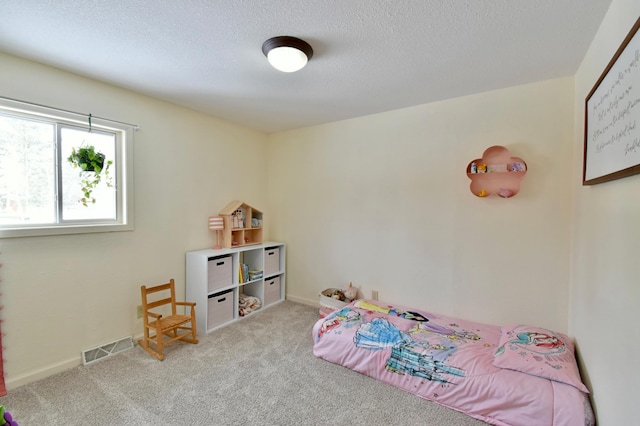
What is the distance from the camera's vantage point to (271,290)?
362 centimetres

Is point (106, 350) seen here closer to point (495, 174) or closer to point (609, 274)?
point (609, 274)

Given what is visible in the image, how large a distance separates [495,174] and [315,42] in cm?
186

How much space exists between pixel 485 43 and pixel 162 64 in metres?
2.18

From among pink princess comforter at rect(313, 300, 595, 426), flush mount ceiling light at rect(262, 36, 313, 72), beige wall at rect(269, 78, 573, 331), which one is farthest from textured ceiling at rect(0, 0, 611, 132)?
pink princess comforter at rect(313, 300, 595, 426)

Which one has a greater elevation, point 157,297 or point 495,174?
point 495,174

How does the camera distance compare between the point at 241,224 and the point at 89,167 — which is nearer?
the point at 89,167

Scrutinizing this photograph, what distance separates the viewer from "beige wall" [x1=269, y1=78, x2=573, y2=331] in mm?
2273

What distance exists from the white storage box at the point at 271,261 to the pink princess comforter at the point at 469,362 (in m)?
1.24

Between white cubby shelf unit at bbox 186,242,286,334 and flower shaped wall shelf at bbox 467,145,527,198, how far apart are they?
2389 mm

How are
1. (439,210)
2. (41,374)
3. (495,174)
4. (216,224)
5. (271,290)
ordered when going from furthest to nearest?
(271,290) < (216,224) < (439,210) < (495,174) < (41,374)

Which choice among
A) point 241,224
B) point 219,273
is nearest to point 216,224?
point 241,224

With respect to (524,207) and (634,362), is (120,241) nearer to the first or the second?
(634,362)

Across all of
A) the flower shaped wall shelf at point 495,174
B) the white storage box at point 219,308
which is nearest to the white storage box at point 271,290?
the white storage box at point 219,308

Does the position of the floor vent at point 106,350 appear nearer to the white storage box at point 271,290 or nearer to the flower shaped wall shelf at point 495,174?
the white storage box at point 271,290
